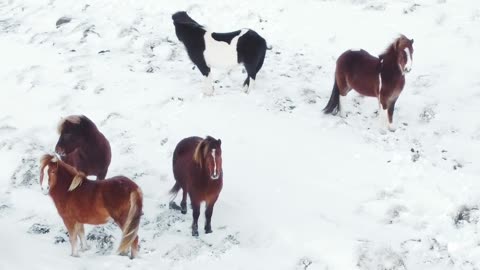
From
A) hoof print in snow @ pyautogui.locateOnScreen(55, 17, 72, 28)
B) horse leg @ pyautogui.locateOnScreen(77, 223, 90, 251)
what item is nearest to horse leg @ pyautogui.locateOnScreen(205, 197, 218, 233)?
horse leg @ pyautogui.locateOnScreen(77, 223, 90, 251)

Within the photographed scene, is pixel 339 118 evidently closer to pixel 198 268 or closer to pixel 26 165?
→ pixel 198 268

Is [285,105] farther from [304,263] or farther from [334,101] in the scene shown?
[304,263]

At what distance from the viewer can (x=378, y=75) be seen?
7922 mm

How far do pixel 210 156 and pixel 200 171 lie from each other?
12.4 inches

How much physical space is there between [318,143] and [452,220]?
7.74 feet

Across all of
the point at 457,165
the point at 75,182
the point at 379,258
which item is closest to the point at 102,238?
the point at 75,182

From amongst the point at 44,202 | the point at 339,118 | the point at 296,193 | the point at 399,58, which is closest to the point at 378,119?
the point at 339,118

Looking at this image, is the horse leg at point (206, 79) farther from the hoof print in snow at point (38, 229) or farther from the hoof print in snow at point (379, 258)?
the hoof print in snow at point (379, 258)

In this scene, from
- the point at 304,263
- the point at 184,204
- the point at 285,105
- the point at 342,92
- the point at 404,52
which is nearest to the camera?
the point at 304,263

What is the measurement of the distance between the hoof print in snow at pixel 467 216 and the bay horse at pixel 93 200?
348cm

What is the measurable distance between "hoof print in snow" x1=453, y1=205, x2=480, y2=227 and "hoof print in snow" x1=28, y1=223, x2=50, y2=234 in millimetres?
4627

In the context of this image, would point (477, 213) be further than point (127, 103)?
No

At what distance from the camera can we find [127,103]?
362 inches

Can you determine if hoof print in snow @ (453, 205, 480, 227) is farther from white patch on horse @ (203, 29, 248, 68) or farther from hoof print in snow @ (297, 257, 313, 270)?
white patch on horse @ (203, 29, 248, 68)
